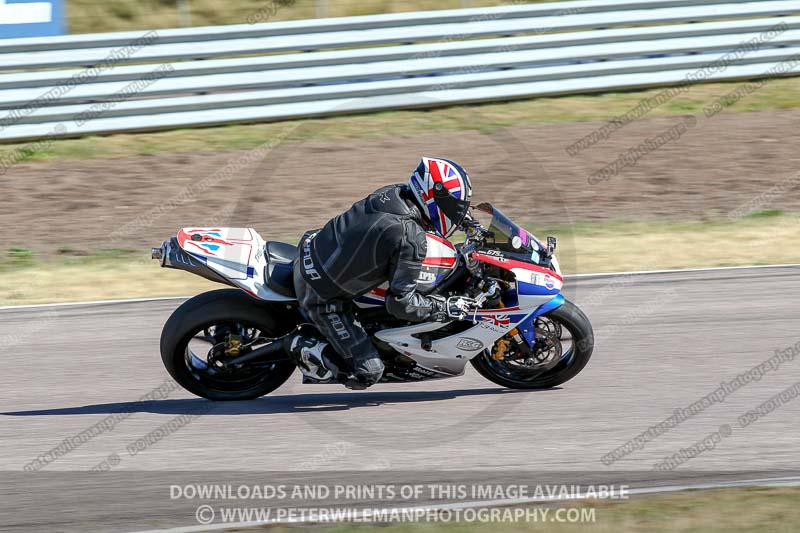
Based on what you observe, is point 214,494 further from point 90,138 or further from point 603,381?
point 90,138

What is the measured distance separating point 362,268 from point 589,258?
4.83 m

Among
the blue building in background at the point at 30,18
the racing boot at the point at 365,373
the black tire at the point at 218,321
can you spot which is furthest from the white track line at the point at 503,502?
the blue building in background at the point at 30,18

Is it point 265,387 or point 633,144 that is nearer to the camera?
point 265,387

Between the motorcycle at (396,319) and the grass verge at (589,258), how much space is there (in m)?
3.19

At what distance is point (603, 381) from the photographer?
25.0 ft

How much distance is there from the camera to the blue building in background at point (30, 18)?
14320mm

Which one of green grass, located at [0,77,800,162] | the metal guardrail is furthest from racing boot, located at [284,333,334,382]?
the metal guardrail

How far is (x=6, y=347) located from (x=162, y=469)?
322 centimetres

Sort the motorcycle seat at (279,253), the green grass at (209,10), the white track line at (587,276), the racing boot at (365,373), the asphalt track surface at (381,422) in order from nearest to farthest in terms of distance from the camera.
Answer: the asphalt track surface at (381,422)
the racing boot at (365,373)
the motorcycle seat at (279,253)
the white track line at (587,276)
the green grass at (209,10)

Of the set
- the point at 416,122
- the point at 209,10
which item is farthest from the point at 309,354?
the point at 209,10

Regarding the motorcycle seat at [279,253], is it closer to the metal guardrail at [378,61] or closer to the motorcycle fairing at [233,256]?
the motorcycle fairing at [233,256]

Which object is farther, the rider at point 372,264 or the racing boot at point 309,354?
the racing boot at point 309,354

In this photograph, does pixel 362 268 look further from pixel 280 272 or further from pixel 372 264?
pixel 280 272

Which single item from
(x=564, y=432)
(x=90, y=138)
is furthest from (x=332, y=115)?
(x=564, y=432)
